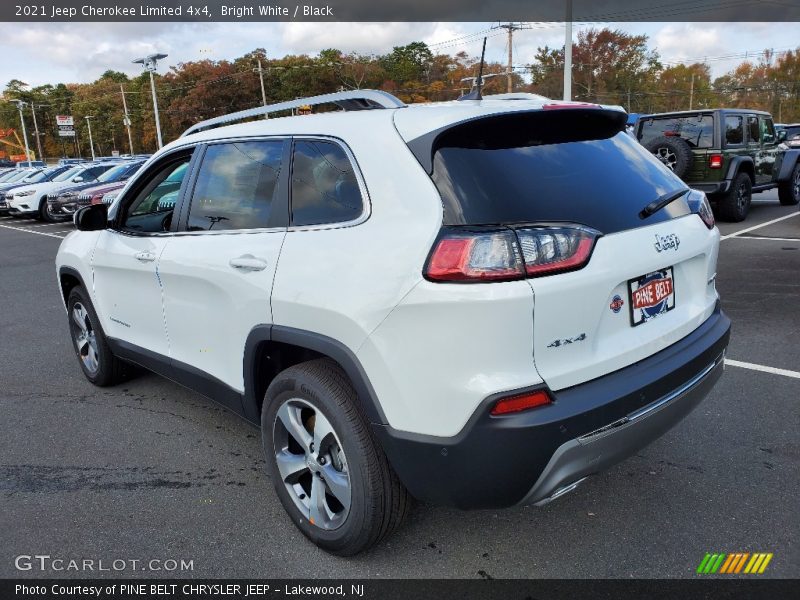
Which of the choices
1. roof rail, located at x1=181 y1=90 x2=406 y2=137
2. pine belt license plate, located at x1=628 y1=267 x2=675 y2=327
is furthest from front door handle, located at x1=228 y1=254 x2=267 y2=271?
pine belt license plate, located at x1=628 y1=267 x2=675 y2=327

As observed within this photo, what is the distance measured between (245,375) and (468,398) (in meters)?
1.27

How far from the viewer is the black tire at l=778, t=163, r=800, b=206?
46.2ft

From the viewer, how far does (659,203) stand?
8.34ft

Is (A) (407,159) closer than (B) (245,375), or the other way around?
(A) (407,159)

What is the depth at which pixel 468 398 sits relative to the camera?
2039 millimetres

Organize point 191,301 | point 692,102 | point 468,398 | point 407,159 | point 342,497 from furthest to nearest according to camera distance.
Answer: point 692,102 → point 191,301 → point 342,497 → point 407,159 → point 468,398

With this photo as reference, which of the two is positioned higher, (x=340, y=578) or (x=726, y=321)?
(x=726, y=321)

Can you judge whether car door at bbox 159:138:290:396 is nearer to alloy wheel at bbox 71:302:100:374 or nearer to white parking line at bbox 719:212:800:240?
alloy wheel at bbox 71:302:100:374

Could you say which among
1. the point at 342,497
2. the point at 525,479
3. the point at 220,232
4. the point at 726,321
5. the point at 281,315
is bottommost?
the point at 342,497

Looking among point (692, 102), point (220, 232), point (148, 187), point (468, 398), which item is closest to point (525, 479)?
point (468, 398)

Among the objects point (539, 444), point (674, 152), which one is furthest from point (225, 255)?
point (674, 152)

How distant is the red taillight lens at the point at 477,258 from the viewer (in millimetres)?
2031

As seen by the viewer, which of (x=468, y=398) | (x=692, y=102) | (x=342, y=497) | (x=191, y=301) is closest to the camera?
(x=468, y=398)

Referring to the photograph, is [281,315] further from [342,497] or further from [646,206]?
[646,206]
